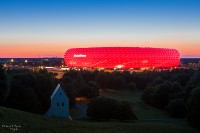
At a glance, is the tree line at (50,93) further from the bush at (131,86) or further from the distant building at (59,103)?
the bush at (131,86)

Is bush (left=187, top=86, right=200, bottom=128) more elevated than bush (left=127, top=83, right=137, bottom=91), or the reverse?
bush (left=187, top=86, right=200, bottom=128)

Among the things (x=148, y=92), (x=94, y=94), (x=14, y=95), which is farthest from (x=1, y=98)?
(x=148, y=92)

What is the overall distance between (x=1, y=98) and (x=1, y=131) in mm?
18766

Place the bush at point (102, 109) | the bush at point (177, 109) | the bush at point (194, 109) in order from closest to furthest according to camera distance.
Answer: the bush at point (194, 109) < the bush at point (102, 109) < the bush at point (177, 109)

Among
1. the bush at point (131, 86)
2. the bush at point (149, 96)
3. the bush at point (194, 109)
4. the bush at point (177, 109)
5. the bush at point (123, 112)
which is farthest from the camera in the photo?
the bush at point (131, 86)

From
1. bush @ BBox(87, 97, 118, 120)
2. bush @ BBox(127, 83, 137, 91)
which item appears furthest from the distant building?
bush @ BBox(127, 83, 137, 91)

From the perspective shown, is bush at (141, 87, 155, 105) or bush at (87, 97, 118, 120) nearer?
bush at (87, 97, 118, 120)

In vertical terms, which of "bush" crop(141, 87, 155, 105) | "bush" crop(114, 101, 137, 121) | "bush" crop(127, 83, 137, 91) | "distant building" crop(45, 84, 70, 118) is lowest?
"bush" crop(127, 83, 137, 91)

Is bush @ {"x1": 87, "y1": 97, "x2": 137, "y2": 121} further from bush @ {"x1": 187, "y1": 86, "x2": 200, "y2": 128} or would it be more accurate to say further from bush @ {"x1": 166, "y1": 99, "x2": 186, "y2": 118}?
bush @ {"x1": 166, "y1": 99, "x2": 186, "y2": 118}

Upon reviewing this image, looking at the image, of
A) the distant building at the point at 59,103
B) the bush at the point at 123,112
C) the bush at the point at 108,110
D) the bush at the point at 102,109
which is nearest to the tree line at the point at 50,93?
the distant building at the point at 59,103

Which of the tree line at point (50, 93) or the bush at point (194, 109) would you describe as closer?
the bush at point (194, 109)

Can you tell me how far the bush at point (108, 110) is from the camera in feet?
162

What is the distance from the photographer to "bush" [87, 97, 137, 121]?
1943 inches

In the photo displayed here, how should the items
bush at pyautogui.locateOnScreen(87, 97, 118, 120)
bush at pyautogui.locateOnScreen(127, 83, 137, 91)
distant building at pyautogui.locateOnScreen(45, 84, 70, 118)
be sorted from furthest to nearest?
bush at pyautogui.locateOnScreen(127, 83, 137, 91)
bush at pyautogui.locateOnScreen(87, 97, 118, 120)
distant building at pyautogui.locateOnScreen(45, 84, 70, 118)
